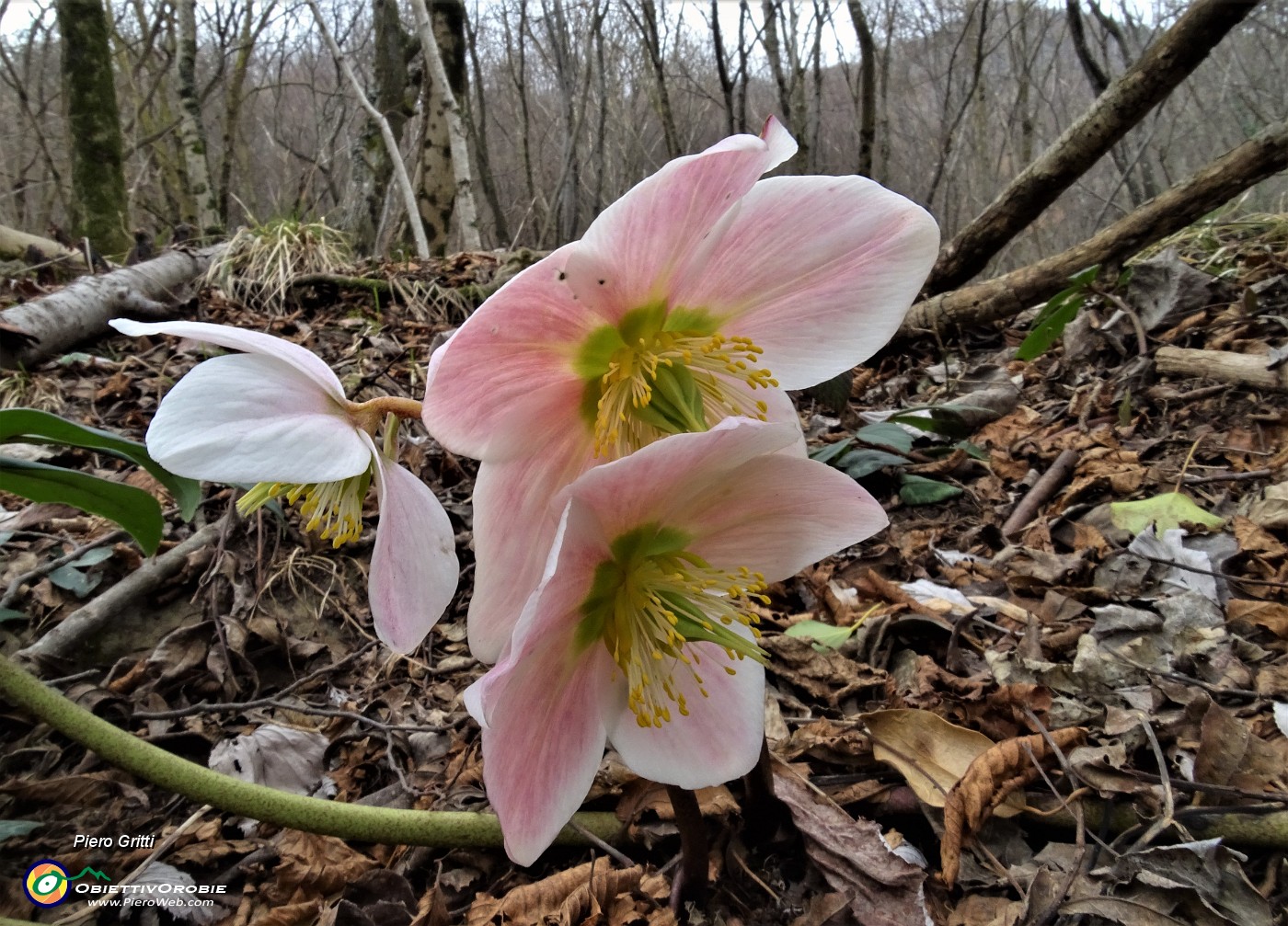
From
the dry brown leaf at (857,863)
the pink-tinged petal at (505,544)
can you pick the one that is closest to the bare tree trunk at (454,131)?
the pink-tinged petal at (505,544)

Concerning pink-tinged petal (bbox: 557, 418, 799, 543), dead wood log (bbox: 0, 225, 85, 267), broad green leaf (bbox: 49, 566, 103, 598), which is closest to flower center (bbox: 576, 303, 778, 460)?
pink-tinged petal (bbox: 557, 418, 799, 543)

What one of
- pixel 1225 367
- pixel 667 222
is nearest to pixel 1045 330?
pixel 1225 367

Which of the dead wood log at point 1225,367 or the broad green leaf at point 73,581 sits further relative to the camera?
the dead wood log at point 1225,367

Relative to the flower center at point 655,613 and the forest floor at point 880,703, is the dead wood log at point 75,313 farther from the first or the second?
the flower center at point 655,613

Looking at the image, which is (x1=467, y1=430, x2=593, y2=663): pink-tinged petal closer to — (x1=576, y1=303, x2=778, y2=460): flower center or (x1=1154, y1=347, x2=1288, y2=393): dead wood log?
(x1=576, y1=303, x2=778, y2=460): flower center

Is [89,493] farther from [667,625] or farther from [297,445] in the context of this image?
[667,625]

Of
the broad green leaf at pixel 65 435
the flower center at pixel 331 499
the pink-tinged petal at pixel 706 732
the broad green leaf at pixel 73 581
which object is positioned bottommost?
the broad green leaf at pixel 73 581
